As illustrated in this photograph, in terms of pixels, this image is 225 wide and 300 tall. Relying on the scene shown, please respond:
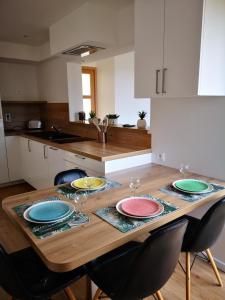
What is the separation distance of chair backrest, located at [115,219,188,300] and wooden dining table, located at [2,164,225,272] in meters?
0.13

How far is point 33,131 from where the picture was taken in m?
4.40

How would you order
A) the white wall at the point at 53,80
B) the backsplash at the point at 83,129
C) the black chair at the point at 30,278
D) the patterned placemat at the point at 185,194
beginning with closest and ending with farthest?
the black chair at the point at 30,278
the patterned placemat at the point at 185,194
the backsplash at the point at 83,129
the white wall at the point at 53,80

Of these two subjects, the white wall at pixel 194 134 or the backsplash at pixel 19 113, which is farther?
the backsplash at pixel 19 113

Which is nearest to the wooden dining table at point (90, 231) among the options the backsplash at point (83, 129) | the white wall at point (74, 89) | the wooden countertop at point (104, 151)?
the wooden countertop at point (104, 151)

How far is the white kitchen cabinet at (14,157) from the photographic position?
405cm

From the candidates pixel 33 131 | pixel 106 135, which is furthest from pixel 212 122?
pixel 33 131

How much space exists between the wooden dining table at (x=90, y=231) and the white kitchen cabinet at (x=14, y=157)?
2755 millimetres

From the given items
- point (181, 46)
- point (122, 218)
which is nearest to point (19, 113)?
point (181, 46)

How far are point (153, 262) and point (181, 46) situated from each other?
143 centimetres

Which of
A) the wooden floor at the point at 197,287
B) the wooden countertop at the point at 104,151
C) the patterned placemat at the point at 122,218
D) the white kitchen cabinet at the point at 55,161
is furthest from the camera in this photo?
the white kitchen cabinet at the point at 55,161

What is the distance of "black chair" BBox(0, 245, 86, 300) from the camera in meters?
1.06

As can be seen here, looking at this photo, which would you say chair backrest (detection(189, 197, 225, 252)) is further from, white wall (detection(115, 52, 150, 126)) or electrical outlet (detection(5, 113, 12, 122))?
electrical outlet (detection(5, 113, 12, 122))

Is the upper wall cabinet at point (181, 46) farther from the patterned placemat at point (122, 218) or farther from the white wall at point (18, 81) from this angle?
the white wall at point (18, 81)

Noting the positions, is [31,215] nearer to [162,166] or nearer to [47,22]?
[162,166]
